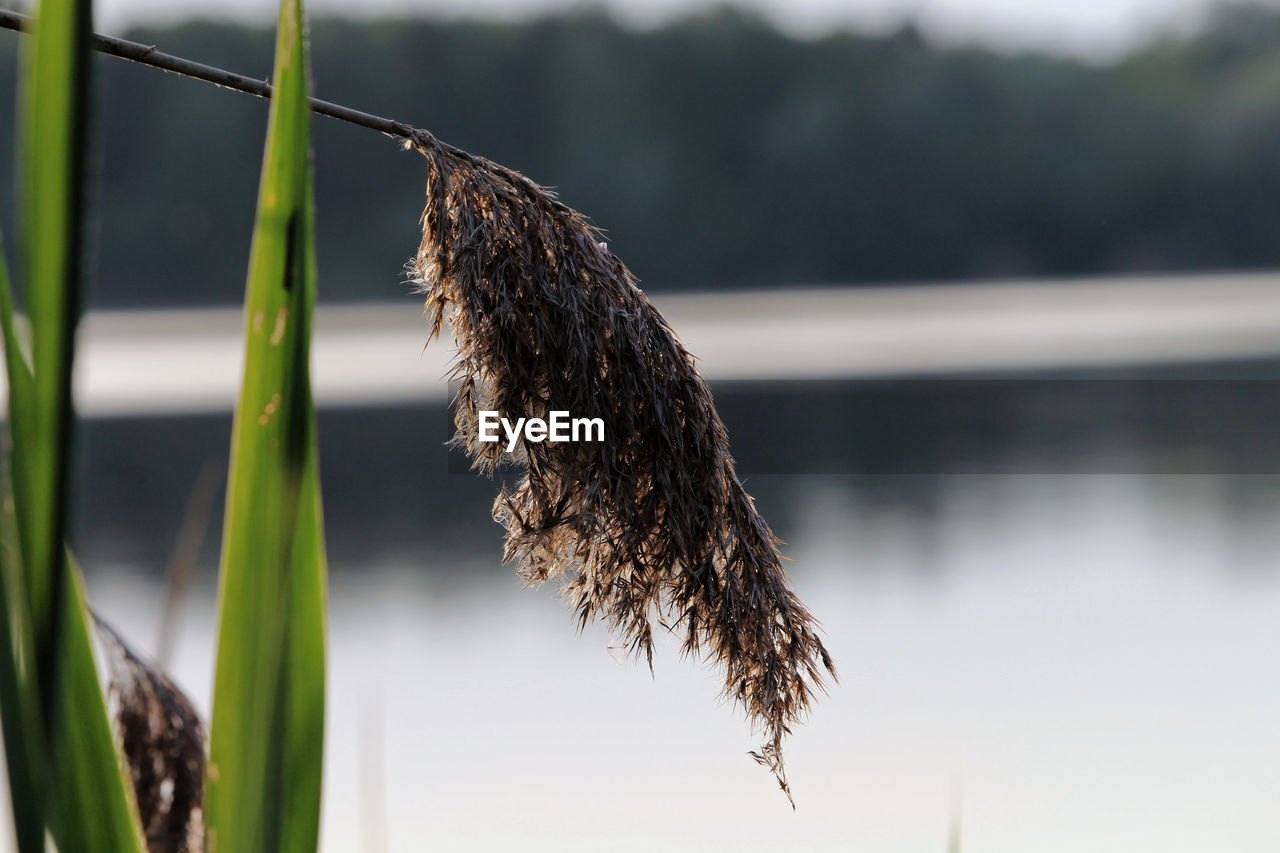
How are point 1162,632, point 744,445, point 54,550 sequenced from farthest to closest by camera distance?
point 744,445
point 1162,632
point 54,550

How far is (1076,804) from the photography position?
17.3ft

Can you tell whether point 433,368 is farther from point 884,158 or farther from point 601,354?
point 601,354

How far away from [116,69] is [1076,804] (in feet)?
74.6

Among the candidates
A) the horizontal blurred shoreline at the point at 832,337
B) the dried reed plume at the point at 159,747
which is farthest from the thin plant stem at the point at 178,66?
the horizontal blurred shoreline at the point at 832,337

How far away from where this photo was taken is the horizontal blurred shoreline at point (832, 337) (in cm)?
1752

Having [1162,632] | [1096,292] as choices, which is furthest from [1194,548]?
[1096,292]

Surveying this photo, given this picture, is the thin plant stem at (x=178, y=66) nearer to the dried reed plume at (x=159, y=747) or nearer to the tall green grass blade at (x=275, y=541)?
the tall green grass blade at (x=275, y=541)

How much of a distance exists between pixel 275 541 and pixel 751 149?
26924 mm

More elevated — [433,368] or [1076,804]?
[433,368]

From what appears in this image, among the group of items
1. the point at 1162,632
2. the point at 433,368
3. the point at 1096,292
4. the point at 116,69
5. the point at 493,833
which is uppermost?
the point at 116,69

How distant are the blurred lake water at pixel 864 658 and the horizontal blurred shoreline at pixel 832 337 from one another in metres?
3.70

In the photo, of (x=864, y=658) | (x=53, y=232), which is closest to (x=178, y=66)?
(x=53, y=232)

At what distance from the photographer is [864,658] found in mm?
7230

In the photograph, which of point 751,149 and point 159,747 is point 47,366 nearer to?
point 159,747
